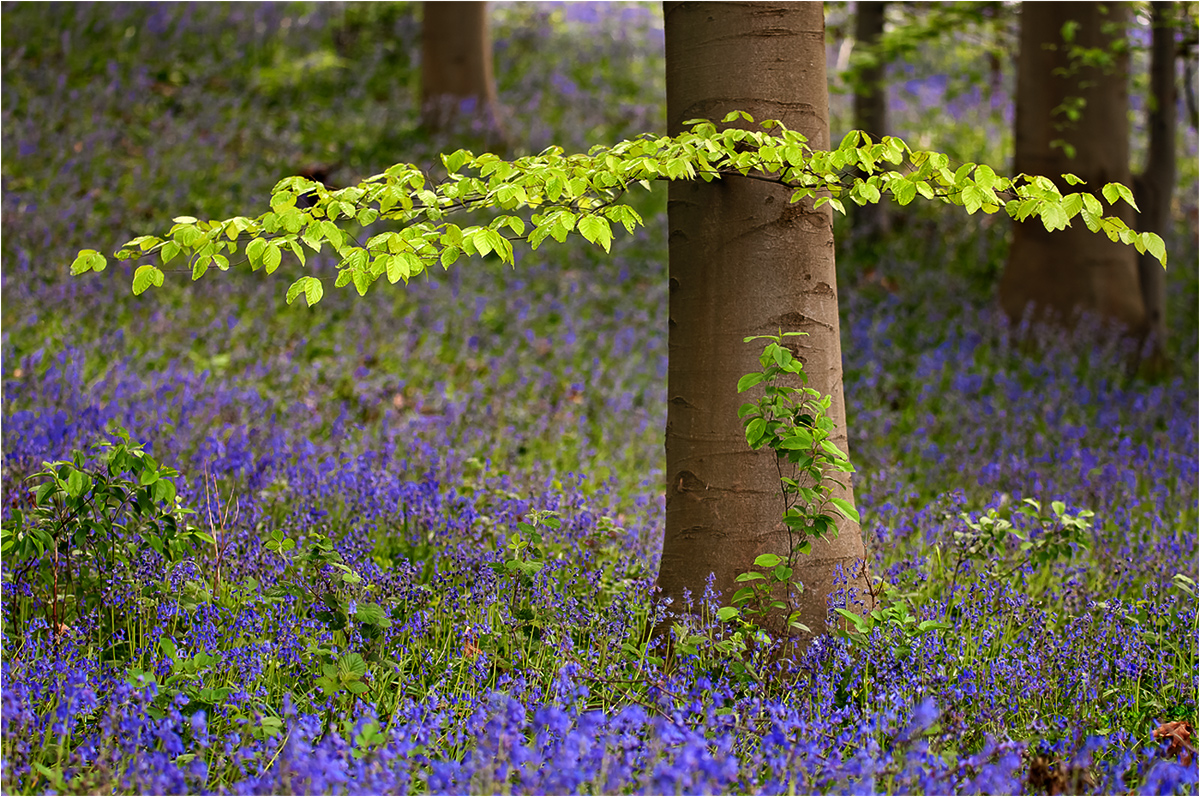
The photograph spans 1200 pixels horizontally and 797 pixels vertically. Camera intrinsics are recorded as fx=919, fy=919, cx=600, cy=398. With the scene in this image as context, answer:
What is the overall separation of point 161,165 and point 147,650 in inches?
244

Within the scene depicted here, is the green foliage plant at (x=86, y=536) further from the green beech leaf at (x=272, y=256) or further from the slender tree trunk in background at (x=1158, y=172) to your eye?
the slender tree trunk in background at (x=1158, y=172)

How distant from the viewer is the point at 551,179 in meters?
2.25

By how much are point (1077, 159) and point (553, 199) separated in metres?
6.37

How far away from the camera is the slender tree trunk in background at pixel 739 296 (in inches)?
106

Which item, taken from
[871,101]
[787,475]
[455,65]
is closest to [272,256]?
[787,475]

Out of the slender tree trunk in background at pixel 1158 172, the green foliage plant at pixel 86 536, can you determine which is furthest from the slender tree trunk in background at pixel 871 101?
the green foliage plant at pixel 86 536

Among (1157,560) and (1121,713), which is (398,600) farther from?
(1157,560)

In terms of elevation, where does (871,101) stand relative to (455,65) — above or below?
below

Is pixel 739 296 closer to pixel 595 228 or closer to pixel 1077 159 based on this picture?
pixel 595 228

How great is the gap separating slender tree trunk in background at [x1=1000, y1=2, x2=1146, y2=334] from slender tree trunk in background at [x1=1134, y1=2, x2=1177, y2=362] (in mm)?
150

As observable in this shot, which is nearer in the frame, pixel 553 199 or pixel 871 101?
pixel 553 199

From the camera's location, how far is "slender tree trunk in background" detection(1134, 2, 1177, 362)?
7262 millimetres

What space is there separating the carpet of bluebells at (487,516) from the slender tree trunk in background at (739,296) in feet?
0.91

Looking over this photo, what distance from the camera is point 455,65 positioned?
9789 mm
